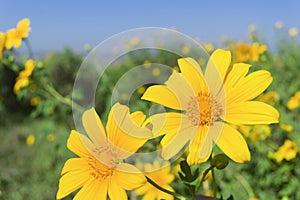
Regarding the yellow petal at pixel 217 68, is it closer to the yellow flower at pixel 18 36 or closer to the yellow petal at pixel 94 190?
the yellow petal at pixel 94 190

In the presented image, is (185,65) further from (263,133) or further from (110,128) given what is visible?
(263,133)

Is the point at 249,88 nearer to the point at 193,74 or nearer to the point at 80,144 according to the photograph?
the point at 193,74

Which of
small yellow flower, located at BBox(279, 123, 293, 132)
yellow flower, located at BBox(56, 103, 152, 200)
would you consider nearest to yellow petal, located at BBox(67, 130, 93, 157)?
yellow flower, located at BBox(56, 103, 152, 200)

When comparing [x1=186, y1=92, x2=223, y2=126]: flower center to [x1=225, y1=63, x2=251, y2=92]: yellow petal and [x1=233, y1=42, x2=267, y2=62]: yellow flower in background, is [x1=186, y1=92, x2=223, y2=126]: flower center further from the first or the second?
[x1=233, y1=42, x2=267, y2=62]: yellow flower in background

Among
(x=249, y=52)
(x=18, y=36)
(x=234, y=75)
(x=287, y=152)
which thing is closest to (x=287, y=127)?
(x=287, y=152)

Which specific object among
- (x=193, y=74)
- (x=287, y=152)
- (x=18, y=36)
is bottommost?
(x=287, y=152)

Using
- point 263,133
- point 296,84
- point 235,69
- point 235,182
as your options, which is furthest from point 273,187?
point 235,69
